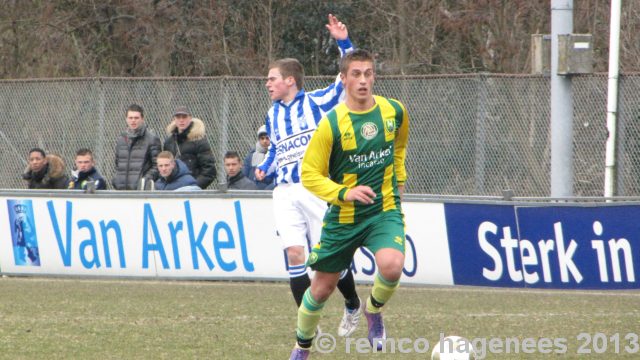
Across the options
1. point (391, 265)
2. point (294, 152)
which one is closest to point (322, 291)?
point (391, 265)

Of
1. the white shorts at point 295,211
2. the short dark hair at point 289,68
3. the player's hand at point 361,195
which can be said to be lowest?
the white shorts at point 295,211

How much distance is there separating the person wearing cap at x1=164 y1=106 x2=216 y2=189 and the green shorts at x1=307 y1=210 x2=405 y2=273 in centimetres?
798

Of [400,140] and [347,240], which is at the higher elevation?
[400,140]

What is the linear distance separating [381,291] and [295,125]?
1828mm

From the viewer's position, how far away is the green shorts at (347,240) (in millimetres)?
8164

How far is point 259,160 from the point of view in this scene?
1581 cm

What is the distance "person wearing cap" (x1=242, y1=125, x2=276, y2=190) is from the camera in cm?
1540

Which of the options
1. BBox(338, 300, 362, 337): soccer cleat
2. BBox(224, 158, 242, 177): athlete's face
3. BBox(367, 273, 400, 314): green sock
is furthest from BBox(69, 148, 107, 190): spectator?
BBox(367, 273, 400, 314): green sock

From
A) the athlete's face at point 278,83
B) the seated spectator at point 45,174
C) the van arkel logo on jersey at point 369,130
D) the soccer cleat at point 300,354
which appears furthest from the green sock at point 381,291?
the seated spectator at point 45,174

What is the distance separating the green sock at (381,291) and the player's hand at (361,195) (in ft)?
2.37

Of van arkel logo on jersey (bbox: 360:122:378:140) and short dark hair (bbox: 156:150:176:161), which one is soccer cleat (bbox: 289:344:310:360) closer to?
van arkel logo on jersey (bbox: 360:122:378:140)

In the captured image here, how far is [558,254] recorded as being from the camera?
13.2 metres

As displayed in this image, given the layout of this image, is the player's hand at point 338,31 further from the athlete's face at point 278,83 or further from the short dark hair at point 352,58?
the short dark hair at point 352,58

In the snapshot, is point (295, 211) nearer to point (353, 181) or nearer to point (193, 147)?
point (353, 181)
